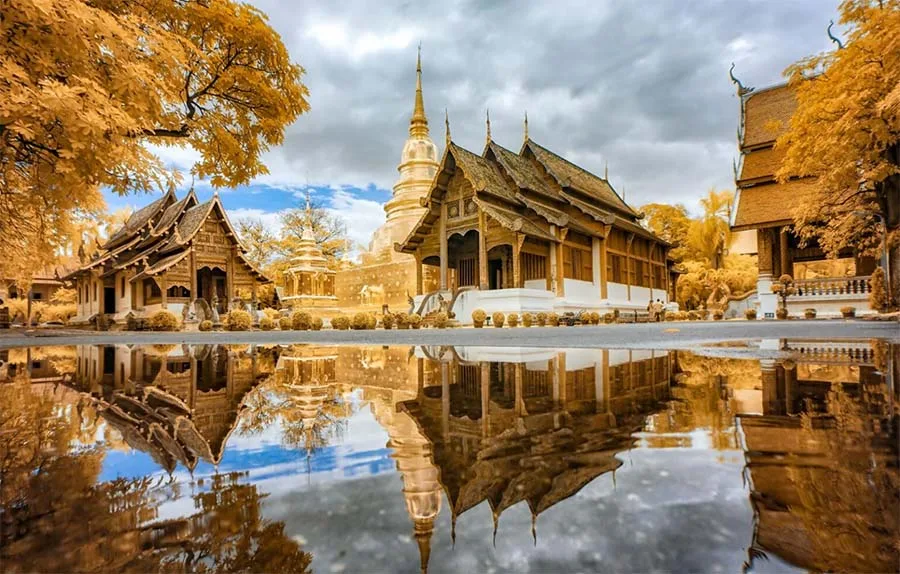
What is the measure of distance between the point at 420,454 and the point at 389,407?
92 cm

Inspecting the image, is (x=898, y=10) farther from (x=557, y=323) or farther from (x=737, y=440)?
(x=737, y=440)

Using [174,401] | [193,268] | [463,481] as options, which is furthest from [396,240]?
[463,481]

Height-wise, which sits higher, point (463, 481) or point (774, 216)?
point (774, 216)

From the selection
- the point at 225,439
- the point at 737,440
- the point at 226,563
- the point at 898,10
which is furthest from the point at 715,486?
the point at 898,10

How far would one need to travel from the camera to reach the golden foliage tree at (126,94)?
436 centimetres

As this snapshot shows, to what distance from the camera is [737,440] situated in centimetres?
155

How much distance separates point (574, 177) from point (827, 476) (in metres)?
24.6

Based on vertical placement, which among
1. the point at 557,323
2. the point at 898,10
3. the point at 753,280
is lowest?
the point at 557,323

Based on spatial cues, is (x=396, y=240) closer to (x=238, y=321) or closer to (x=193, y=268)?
(x=193, y=268)

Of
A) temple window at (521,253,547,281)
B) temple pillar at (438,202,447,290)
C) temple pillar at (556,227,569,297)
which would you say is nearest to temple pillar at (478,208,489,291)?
temple pillar at (438,202,447,290)

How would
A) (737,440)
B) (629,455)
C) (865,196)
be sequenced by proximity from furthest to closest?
(865,196)
(737,440)
(629,455)

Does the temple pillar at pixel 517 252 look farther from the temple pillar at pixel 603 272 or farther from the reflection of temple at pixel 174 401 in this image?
the reflection of temple at pixel 174 401

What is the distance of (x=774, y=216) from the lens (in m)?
17.2

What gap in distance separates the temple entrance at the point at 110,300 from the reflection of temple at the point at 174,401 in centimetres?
2615
